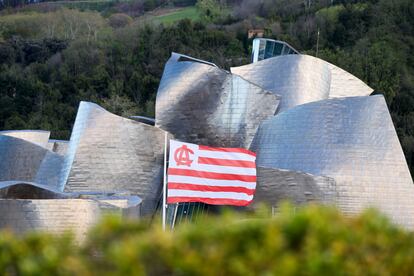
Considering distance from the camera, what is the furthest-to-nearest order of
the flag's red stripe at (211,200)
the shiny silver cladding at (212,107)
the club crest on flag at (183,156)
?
the shiny silver cladding at (212,107) < the club crest on flag at (183,156) < the flag's red stripe at (211,200)

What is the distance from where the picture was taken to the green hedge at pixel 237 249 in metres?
4.65

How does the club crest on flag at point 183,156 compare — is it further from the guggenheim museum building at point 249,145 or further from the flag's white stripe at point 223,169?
the guggenheim museum building at point 249,145

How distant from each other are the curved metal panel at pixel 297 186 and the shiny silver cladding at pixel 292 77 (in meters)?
2.63

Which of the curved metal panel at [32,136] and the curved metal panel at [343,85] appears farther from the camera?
the curved metal panel at [32,136]

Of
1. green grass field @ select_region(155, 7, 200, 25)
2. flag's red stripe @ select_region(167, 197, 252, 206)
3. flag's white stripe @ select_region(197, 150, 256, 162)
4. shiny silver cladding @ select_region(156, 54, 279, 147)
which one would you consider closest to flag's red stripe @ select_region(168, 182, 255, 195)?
flag's red stripe @ select_region(167, 197, 252, 206)

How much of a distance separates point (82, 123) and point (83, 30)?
6069 centimetres

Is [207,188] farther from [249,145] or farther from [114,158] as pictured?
[114,158]

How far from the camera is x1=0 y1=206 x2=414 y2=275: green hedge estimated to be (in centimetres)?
465

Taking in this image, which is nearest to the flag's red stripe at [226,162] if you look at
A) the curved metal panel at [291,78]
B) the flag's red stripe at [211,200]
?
the flag's red stripe at [211,200]

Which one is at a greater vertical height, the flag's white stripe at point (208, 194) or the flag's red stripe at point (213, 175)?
the flag's red stripe at point (213, 175)

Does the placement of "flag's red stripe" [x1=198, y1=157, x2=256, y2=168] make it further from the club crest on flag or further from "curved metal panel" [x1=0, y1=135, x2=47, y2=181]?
"curved metal panel" [x1=0, y1=135, x2=47, y2=181]

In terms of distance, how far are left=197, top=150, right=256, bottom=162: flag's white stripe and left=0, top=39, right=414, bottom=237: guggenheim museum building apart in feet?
1.43

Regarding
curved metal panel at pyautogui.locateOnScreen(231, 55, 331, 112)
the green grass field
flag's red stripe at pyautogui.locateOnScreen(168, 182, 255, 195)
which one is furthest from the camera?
the green grass field

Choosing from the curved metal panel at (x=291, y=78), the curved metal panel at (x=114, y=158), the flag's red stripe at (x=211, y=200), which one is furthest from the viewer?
the curved metal panel at (x=291, y=78)
